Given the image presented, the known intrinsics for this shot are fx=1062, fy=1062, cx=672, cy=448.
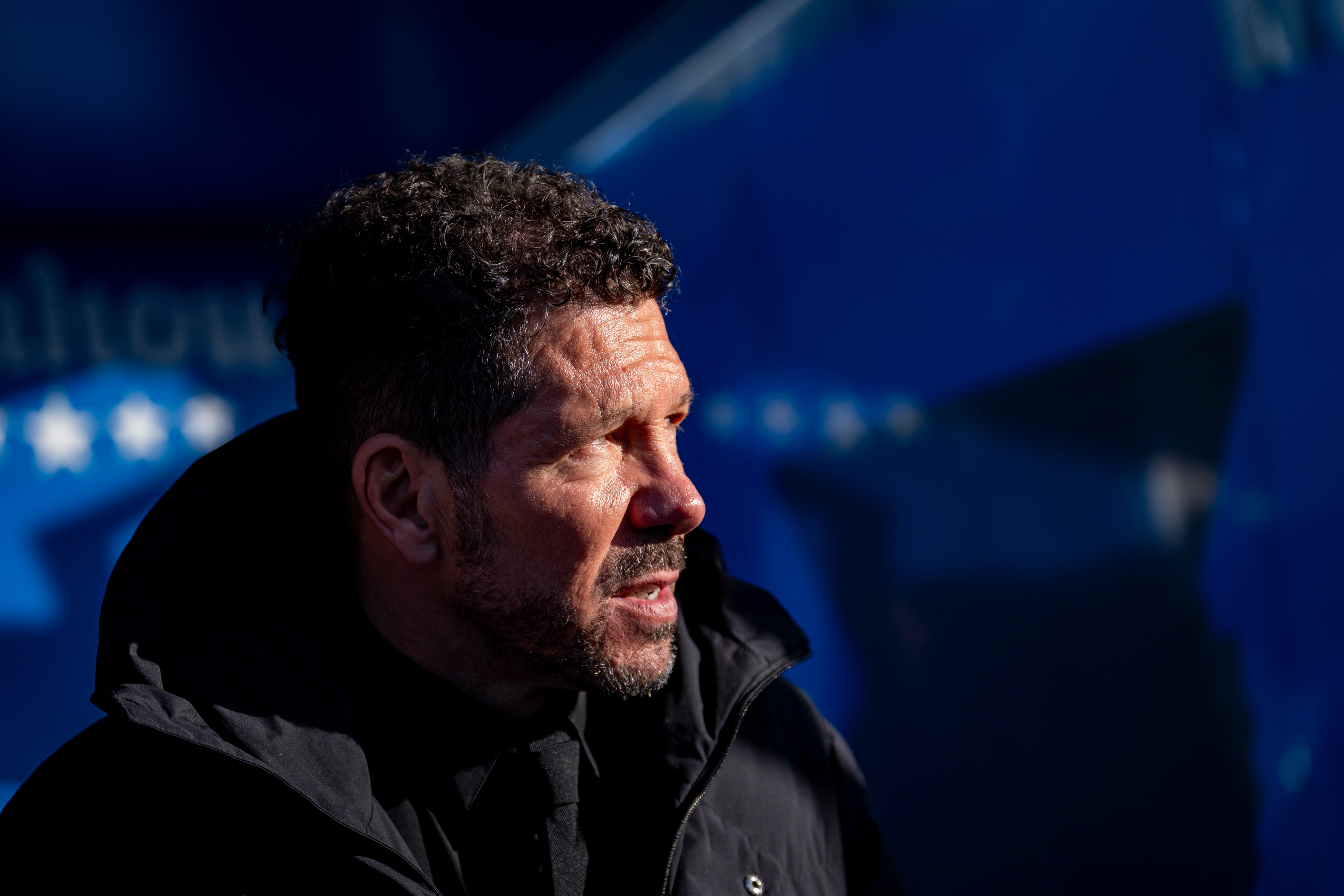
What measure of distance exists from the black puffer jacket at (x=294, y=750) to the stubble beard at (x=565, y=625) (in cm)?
12

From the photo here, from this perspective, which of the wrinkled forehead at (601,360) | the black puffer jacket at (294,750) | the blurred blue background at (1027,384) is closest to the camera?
the black puffer jacket at (294,750)

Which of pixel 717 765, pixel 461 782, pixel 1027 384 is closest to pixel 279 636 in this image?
pixel 461 782

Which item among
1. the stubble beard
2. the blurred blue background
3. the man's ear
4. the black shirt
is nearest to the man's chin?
the stubble beard

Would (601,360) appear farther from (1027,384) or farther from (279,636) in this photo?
(1027,384)

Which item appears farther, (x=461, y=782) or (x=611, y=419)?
(x=611, y=419)

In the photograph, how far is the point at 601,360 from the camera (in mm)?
1547

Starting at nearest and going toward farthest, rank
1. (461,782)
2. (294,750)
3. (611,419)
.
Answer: (294,750)
(461,782)
(611,419)

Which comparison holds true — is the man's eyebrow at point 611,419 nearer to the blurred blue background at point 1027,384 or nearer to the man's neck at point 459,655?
the man's neck at point 459,655

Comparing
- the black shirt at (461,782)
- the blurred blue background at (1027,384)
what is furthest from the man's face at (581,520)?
the blurred blue background at (1027,384)

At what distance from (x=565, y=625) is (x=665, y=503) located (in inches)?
8.9

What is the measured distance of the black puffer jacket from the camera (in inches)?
50.6

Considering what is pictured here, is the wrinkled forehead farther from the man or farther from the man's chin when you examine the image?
the man's chin

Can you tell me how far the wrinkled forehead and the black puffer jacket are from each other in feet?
1.26

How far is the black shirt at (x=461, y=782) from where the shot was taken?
1.43 meters
